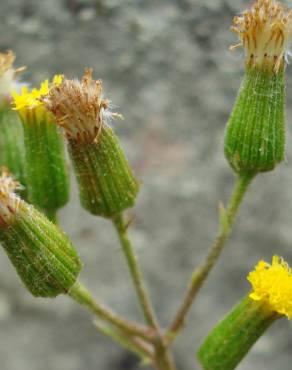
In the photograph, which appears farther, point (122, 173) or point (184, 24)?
point (184, 24)

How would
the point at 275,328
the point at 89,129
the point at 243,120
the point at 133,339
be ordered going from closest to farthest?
the point at 89,129
the point at 243,120
the point at 133,339
the point at 275,328

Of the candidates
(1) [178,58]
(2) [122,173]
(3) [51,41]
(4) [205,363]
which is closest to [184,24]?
(1) [178,58]

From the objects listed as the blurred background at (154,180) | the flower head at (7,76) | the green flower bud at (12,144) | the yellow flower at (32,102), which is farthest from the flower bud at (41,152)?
the blurred background at (154,180)

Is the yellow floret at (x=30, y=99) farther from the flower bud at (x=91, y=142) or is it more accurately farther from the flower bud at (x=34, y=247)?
the flower bud at (x=34, y=247)

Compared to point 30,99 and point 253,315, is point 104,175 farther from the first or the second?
point 253,315

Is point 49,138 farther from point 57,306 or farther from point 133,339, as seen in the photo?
point 57,306

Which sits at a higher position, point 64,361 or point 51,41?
point 51,41
